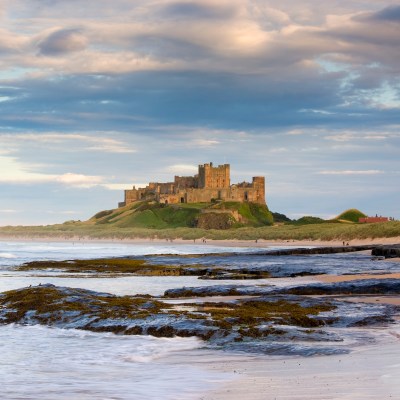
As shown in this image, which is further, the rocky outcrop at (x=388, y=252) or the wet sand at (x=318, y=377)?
the rocky outcrop at (x=388, y=252)

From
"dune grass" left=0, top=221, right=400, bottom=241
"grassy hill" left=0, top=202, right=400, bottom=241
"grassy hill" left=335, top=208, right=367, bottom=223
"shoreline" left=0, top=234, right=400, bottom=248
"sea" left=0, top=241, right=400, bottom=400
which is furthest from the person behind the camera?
"grassy hill" left=335, top=208, right=367, bottom=223

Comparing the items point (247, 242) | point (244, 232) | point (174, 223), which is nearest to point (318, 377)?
point (247, 242)

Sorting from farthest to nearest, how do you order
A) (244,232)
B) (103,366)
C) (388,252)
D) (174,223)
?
(174,223) → (244,232) → (388,252) → (103,366)

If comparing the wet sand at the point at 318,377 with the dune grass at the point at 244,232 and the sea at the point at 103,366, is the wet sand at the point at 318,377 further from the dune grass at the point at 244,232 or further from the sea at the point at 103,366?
the dune grass at the point at 244,232

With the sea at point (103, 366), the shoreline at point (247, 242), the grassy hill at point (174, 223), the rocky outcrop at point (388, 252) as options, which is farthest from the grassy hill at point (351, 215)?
the sea at point (103, 366)

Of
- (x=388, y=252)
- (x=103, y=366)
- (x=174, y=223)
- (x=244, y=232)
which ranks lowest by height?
(x=103, y=366)

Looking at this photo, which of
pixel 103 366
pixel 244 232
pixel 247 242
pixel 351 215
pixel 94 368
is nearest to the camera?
pixel 94 368

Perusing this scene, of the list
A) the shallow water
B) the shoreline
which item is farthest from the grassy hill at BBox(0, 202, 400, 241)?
the shallow water

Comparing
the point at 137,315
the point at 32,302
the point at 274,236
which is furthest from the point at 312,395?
the point at 274,236

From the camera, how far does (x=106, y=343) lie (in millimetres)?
14398

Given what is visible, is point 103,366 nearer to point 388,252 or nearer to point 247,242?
point 388,252

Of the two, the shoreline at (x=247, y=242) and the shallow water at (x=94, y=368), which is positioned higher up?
the shoreline at (x=247, y=242)

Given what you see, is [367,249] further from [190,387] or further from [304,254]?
[190,387]

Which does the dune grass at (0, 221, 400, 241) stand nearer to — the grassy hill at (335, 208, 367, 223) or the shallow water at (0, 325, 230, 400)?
the grassy hill at (335, 208, 367, 223)
